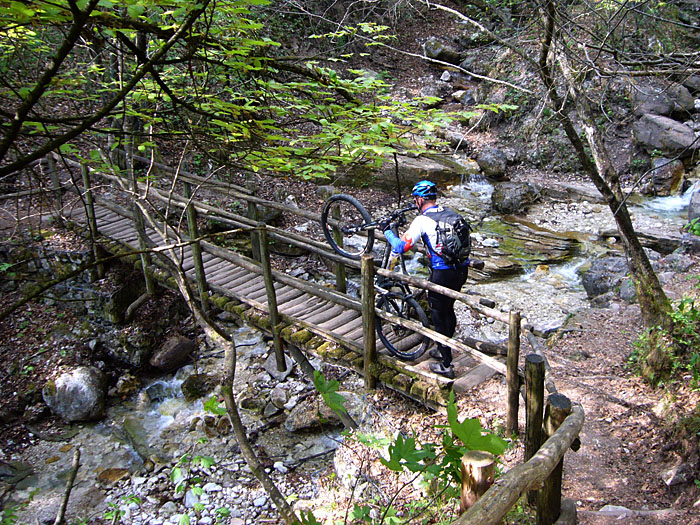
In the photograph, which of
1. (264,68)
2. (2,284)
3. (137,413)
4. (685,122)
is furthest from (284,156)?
(685,122)

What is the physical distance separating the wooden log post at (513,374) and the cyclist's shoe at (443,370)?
0.75 metres

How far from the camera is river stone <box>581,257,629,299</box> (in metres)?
8.84

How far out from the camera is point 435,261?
4.52 meters

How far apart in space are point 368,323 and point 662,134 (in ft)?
43.5

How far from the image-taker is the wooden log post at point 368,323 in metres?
4.66

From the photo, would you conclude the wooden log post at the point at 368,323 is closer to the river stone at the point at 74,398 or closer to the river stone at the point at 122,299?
the river stone at the point at 74,398

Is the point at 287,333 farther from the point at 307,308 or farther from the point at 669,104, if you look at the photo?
the point at 669,104

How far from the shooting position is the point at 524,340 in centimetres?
702

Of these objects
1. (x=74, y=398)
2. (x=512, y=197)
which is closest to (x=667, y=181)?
(x=512, y=197)

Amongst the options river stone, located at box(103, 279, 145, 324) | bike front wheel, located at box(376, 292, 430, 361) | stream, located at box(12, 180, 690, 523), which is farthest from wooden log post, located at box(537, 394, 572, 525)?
river stone, located at box(103, 279, 145, 324)

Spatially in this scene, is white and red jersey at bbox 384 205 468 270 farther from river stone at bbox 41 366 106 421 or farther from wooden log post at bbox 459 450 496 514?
river stone at bbox 41 366 106 421

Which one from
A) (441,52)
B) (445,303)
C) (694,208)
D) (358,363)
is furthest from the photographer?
(441,52)

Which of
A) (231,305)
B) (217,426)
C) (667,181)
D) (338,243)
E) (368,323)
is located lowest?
(217,426)

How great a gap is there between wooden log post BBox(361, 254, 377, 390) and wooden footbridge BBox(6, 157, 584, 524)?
0.01 meters
